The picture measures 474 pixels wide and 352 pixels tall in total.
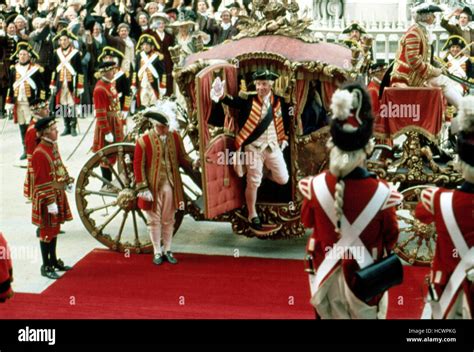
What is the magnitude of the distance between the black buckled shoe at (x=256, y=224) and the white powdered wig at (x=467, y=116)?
139 inches

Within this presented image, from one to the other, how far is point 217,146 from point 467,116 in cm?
335

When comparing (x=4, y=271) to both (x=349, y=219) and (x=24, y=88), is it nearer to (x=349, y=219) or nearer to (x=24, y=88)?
(x=349, y=219)

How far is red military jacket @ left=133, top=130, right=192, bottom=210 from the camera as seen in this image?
30.3 feet

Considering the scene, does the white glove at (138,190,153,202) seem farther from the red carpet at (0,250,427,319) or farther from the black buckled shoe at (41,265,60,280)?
A: the black buckled shoe at (41,265,60,280)

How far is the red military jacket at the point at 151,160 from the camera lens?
9.23 metres

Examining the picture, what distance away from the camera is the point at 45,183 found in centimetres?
895

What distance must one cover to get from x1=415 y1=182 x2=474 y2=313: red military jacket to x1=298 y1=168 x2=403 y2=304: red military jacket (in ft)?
0.68

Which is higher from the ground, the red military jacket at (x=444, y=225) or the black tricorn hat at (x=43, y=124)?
the black tricorn hat at (x=43, y=124)

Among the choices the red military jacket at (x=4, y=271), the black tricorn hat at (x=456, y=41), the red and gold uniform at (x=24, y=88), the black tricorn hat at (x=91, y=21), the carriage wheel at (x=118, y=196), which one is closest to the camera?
the red military jacket at (x=4, y=271)

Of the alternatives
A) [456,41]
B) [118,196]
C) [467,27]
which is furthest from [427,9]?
[467,27]

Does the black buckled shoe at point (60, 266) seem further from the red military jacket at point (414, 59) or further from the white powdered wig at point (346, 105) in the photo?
the white powdered wig at point (346, 105)

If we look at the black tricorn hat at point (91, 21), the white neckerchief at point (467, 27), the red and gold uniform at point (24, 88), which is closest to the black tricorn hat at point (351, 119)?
the red and gold uniform at point (24, 88)

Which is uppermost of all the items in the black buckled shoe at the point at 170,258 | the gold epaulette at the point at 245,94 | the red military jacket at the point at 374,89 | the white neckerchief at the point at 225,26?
the white neckerchief at the point at 225,26

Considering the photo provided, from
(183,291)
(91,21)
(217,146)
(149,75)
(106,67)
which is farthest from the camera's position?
(91,21)
